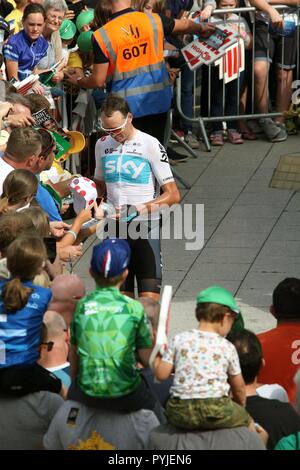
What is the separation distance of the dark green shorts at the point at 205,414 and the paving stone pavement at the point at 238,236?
3.18 metres

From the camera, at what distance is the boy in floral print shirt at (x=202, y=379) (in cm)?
620

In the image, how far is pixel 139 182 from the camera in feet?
29.4

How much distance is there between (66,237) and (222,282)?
233 cm

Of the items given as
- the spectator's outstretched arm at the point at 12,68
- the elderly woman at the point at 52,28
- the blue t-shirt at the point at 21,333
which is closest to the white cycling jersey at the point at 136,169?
the blue t-shirt at the point at 21,333

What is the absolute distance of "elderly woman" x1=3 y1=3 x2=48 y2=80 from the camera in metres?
11.9

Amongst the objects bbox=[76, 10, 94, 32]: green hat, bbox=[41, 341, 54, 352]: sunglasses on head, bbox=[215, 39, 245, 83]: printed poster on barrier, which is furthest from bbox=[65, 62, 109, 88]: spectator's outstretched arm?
bbox=[41, 341, 54, 352]: sunglasses on head

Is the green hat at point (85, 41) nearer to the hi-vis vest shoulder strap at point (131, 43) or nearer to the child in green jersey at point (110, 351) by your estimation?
the hi-vis vest shoulder strap at point (131, 43)

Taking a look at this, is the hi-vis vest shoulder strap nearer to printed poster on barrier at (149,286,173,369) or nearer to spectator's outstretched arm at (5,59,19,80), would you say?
spectator's outstretched arm at (5,59,19,80)

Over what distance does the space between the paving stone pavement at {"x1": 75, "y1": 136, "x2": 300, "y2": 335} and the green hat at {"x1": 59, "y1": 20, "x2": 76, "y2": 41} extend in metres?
1.91

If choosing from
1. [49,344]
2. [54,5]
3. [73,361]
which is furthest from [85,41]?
[73,361]

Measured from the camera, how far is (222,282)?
34.4ft
